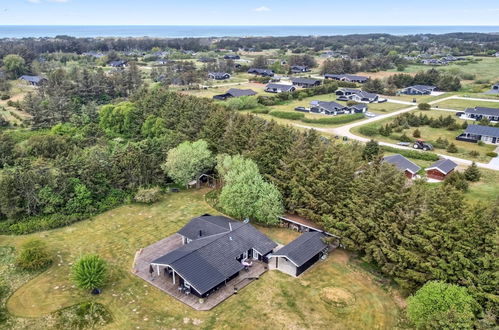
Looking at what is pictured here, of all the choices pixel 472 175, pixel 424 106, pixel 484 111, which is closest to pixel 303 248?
pixel 472 175

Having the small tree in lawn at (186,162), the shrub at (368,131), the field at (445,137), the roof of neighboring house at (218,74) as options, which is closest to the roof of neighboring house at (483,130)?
the field at (445,137)

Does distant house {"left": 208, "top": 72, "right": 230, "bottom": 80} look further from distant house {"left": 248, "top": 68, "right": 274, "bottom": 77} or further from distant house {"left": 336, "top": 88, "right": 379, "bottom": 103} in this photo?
distant house {"left": 336, "top": 88, "right": 379, "bottom": 103}

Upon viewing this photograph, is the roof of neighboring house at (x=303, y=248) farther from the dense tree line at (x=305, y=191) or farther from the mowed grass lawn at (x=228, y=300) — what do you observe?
the dense tree line at (x=305, y=191)

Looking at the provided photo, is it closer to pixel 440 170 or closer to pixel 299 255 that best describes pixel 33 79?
pixel 299 255

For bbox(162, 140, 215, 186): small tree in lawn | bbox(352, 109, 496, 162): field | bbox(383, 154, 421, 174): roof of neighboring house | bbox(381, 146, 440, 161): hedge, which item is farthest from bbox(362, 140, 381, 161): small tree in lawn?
bbox(162, 140, 215, 186): small tree in lawn

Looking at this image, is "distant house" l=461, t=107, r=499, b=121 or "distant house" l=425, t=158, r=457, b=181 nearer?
"distant house" l=425, t=158, r=457, b=181
